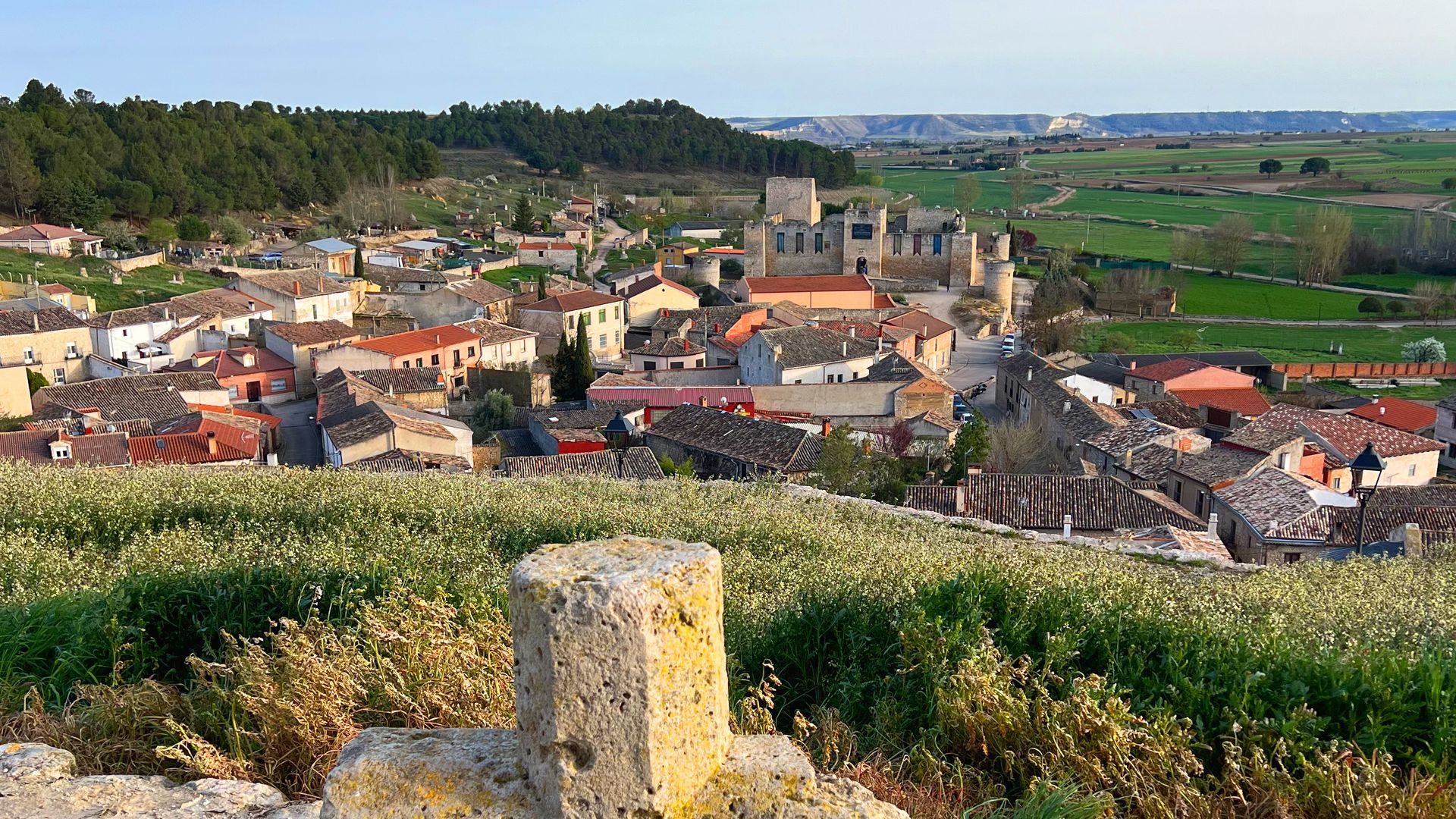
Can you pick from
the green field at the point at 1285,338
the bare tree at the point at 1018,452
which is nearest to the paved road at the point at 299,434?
the bare tree at the point at 1018,452

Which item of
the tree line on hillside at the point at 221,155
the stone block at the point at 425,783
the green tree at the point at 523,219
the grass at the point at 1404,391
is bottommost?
the grass at the point at 1404,391

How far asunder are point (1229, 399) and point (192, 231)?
51967 millimetres

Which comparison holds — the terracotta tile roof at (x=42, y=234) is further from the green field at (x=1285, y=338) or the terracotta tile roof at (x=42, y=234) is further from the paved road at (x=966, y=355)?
the green field at (x=1285, y=338)

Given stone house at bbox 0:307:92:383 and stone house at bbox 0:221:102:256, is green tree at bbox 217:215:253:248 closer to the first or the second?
stone house at bbox 0:221:102:256

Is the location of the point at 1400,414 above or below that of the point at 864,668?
below

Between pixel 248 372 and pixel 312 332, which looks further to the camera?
pixel 312 332

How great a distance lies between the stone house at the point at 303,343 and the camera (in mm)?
36938

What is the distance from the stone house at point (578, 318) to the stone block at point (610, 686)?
1583 inches

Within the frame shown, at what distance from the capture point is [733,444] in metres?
24.3

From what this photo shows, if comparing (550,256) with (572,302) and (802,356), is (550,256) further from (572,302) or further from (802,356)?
(802,356)

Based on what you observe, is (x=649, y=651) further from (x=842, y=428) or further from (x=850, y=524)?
(x=842, y=428)

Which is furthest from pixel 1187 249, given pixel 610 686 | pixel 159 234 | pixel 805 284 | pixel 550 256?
pixel 610 686

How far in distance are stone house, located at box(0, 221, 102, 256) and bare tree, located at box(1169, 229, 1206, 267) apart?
66.8 metres

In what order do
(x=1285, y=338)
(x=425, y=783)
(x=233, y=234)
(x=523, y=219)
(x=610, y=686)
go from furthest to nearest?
(x=523, y=219), (x=233, y=234), (x=1285, y=338), (x=425, y=783), (x=610, y=686)
